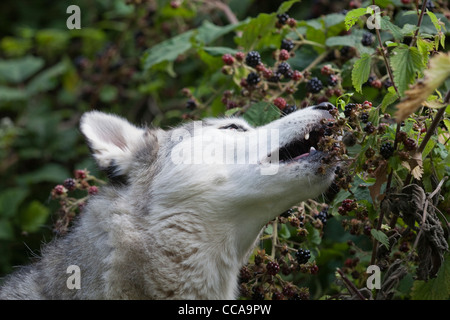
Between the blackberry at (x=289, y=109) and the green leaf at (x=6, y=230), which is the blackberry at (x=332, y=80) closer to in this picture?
the blackberry at (x=289, y=109)

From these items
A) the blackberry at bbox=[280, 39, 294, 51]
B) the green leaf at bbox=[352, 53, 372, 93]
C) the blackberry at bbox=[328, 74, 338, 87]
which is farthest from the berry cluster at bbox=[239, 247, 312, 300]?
the blackberry at bbox=[280, 39, 294, 51]

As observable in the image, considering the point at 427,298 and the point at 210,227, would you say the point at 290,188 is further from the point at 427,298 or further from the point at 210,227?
the point at 427,298

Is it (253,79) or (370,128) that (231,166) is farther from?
(253,79)

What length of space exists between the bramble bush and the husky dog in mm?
221

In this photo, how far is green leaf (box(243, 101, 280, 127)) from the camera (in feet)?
15.7

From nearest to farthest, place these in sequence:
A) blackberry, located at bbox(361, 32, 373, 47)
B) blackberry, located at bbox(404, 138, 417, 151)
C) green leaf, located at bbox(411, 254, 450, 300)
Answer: blackberry, located at bbox(404, 138, 417, 151), green leaf, located at bbox(411, 254, 450, 300), blackberry, located at bbox(361, 32, 373, 47)

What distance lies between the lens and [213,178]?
402 cm

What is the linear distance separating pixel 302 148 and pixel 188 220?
0.86m

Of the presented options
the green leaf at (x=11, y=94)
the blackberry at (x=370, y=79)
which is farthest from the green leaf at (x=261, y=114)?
the green leaf at (x=11, y=94)

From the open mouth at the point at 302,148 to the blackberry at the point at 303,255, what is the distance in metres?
0.65

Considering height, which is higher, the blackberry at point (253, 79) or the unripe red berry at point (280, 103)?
the blackberry at point (253, 79)

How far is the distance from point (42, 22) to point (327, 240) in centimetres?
621

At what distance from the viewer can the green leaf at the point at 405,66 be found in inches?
135

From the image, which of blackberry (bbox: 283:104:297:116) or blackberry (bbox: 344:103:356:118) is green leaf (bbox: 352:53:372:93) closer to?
blackberry (bbox: 344:103:356:118)
